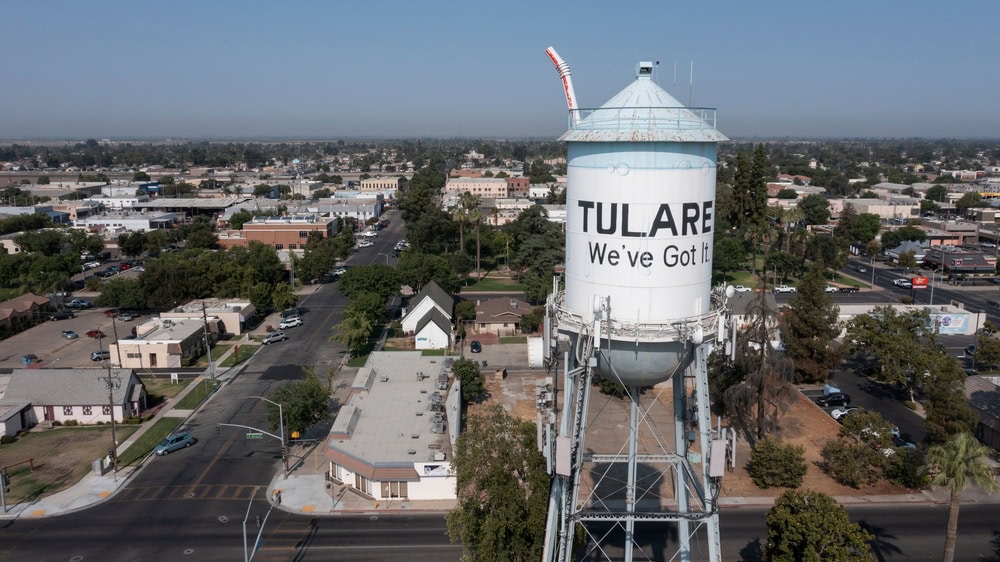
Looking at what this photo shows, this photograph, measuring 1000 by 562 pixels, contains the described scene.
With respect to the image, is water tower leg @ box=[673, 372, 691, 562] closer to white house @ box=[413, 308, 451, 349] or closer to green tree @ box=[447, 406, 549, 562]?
green tree @ box=[447, 406, 549, 562]

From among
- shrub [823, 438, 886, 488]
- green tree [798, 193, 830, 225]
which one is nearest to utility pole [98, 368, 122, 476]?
shrub [823, 438, 886, 488]

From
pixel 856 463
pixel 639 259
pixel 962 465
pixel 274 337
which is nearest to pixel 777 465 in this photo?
pixel 856 463

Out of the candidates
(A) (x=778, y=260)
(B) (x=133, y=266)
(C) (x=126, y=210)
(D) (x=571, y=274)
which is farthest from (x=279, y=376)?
(C) (x=126, y=210)

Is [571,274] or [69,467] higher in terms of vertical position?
[571,274]

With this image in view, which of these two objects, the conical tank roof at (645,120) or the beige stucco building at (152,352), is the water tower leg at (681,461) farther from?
the beige stucco building at (152,352)

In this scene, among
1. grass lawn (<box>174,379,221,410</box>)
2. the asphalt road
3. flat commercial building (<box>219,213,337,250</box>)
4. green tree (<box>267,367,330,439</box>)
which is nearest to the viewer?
the asphalt road

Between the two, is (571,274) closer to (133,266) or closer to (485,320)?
(485,320)

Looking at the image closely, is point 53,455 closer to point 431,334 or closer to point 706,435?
point 431,334
